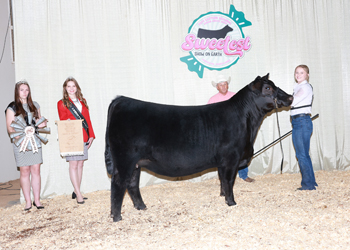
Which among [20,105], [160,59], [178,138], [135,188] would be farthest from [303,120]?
[20,105]

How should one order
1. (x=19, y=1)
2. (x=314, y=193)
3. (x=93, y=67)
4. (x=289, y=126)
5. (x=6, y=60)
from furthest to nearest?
1. (x=6, y=60)
2. (x=289, y=126)
3. (x=93, y=67)
4. (x=19, y=1)
5. (x=314, y=193)

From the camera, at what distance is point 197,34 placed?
521 centimetres

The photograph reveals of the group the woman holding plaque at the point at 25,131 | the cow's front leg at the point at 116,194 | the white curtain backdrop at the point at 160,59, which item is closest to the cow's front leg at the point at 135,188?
the cow's front leg at the point at 116,194

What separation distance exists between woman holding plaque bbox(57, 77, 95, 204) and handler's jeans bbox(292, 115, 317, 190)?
9.27ft

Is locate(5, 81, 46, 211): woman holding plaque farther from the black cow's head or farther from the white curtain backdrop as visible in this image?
the black cow's head

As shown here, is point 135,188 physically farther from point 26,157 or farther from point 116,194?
point 26,157

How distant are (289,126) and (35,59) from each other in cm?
450

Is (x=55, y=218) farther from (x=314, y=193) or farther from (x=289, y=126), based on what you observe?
(x=289, y=126)

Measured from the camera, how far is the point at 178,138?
3043mm

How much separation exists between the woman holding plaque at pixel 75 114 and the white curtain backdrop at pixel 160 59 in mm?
660

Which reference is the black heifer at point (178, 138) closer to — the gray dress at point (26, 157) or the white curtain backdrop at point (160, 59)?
the gray dress at point (26, 157)

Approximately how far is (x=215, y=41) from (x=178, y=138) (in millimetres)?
2864

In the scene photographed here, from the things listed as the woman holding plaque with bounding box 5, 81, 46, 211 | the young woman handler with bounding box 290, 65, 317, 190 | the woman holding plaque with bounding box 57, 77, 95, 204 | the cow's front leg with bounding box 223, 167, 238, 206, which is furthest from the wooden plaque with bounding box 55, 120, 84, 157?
the young woman handler with bounding box 290, 65, 317, 190

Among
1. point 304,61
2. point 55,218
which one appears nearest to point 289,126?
point 304,61
